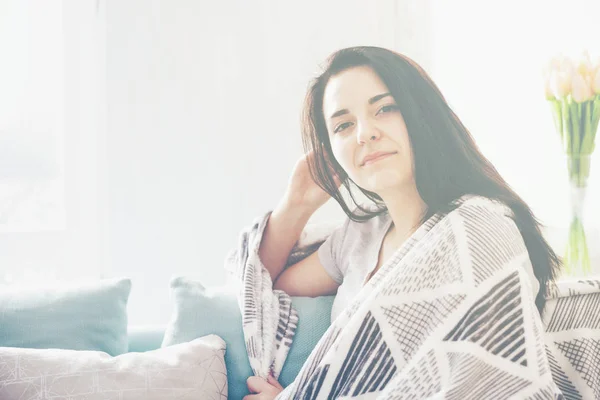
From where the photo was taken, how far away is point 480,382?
97 cm

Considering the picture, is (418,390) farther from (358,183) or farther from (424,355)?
(358,183)

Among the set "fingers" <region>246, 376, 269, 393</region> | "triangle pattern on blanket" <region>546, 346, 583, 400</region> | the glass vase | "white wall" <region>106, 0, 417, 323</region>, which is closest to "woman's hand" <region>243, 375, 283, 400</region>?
"fingers" <region>246, 376, 269, 393</region>

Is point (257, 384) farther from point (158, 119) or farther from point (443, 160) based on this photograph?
point (158, 119)

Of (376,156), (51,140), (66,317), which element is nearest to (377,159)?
(376,156)

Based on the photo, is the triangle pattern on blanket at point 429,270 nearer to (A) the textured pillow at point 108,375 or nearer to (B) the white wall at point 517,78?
(A) the textured pillow at point 108,375

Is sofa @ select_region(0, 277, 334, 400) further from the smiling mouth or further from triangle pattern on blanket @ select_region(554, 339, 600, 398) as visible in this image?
triangle pattern on blanket @ select_region(554, 339, 600, 398)

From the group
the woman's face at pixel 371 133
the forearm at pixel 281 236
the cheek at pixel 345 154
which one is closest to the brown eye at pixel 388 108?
the woman's face at pixel 371 133

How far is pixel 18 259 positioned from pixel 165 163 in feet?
2.07

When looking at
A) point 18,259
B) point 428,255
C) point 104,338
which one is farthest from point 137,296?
point 428,255

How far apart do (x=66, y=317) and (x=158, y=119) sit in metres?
0.97

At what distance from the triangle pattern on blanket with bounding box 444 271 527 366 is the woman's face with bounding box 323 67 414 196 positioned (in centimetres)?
32

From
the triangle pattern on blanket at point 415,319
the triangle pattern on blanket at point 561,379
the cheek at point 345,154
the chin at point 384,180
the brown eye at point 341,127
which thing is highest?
the brown eye at point 341,127

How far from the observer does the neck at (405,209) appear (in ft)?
4.20

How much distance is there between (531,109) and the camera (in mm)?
1900
